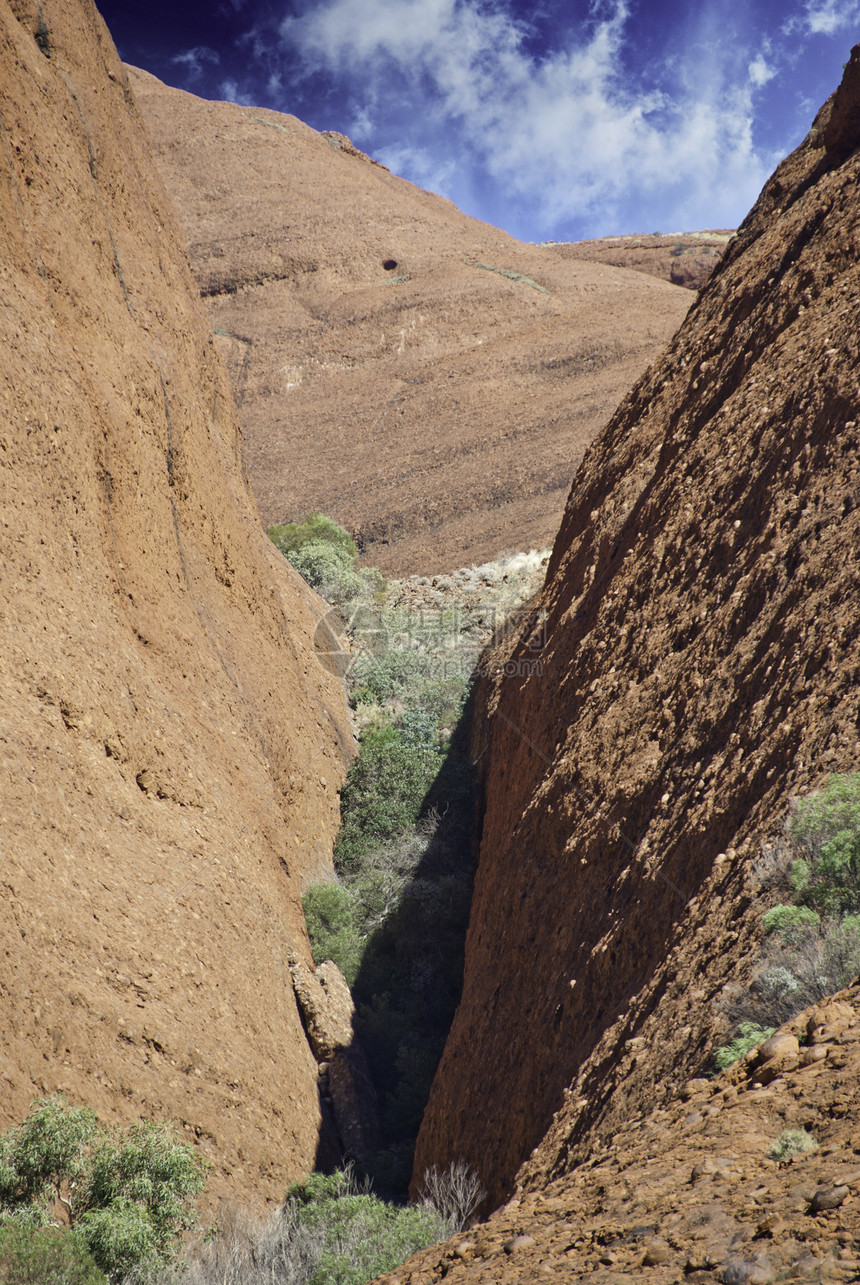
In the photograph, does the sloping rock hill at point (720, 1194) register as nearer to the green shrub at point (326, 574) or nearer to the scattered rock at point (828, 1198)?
the scattered rock at point (828, 1198)

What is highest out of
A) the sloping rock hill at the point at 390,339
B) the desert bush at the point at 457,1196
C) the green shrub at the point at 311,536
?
the sloping rock hill at the point at 390,339

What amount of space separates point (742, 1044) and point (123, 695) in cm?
557

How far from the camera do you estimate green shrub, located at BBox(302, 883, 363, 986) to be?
10320 mm

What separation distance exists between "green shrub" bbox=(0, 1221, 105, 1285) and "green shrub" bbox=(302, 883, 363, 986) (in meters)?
5.68

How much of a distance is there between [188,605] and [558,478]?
19.0 metres

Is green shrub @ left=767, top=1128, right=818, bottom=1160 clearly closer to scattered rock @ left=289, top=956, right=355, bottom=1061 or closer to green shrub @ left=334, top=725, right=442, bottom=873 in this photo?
scattered rock @ left=289, top=956, right=355, bottom=1061

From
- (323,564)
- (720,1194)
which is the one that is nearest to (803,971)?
(720,1194)

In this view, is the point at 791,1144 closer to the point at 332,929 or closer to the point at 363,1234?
the point at 363,1234

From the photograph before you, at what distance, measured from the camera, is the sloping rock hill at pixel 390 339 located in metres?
28.2

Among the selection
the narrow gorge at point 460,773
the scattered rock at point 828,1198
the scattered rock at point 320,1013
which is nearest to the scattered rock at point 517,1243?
the narrow gorge at point 460,773

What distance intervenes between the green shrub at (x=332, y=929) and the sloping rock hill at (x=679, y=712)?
1.68 meters

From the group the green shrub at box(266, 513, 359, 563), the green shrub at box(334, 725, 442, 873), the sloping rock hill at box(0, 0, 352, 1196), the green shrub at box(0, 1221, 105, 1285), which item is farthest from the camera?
the green shrub at box(266, 513, 359, 563)

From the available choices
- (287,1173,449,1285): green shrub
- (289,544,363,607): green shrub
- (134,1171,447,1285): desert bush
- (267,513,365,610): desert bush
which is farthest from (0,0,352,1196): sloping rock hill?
(267,513,365,610): desert bush

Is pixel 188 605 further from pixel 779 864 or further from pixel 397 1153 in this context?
pixel 779 864
